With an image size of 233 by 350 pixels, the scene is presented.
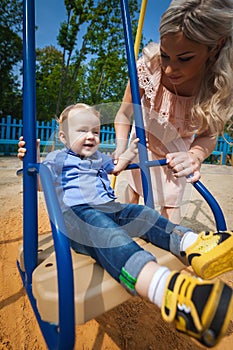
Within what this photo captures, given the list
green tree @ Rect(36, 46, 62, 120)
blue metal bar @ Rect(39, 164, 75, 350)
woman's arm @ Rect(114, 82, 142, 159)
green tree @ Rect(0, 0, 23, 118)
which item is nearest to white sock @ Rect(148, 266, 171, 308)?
blue metal bar @ Rect(39, 164, 75, 350)

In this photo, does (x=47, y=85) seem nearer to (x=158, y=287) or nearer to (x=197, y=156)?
(x=197, y=156)

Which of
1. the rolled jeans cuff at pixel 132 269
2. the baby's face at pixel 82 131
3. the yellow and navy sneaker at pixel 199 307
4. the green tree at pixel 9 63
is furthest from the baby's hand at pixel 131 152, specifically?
the green tree at pixel 9 63

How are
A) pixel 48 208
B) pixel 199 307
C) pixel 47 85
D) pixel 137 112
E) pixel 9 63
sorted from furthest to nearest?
1. pixel 9 63
2. pixel 47 85
3. pixel 137 112
4. pixel 48 208
5. pixel 199 307

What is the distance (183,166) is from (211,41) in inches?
19.2

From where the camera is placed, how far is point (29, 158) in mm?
811

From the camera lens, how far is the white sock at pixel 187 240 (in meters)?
0.83

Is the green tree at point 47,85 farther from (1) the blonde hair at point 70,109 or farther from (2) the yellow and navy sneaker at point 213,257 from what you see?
(2) the yellow and navy sneaker at point 213,257

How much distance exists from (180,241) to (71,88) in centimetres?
82

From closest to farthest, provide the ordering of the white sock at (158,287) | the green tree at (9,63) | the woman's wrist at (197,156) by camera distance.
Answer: the white sock at (158,287), the woman's wrist at (197,156), the green tree at (9,63)

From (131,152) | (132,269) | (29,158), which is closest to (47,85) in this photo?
(131,152)

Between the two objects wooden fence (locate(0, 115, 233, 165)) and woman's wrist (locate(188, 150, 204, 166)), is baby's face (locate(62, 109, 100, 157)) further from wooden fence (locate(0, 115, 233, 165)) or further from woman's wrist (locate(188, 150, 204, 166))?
woman's wrist (locate(188, 150, 204, 166))

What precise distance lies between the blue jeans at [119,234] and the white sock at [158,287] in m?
0.05

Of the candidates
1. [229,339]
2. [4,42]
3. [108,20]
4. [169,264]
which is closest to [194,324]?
[169,264]

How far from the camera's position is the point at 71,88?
1227 millimetres
